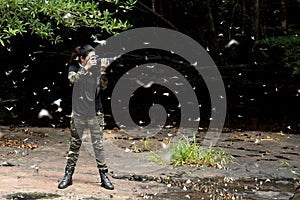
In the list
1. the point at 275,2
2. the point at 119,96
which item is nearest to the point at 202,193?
the point at 119,96

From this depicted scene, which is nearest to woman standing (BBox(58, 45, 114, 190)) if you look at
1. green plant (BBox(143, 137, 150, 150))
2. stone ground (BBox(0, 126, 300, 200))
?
stone ground (BBox(0, 126, 300, 200))

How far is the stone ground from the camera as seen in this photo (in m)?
5.46

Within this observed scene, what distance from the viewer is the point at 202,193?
223 inches

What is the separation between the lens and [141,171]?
6527 millimetres

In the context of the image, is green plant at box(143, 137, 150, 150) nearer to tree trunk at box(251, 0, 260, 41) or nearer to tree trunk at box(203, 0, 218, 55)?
tree trunk at box(251, 0, 260, 41)

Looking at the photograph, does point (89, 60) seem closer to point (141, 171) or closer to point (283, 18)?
point (141, 171)

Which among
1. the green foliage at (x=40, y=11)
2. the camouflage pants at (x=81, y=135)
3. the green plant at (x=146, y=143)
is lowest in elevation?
the green plant at (x=146, y=143)

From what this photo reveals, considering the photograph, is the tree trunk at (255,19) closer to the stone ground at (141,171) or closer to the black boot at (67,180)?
the stone ground at (141,171)

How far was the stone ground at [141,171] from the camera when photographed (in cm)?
546

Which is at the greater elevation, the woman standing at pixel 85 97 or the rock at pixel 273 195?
the woman standing at pixel 85 97

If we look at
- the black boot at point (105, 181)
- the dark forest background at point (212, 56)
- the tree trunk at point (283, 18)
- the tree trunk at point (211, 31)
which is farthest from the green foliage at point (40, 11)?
the tree trunk at point (283, 18)

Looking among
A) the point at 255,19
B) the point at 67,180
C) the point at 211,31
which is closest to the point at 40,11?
the point at 67,180

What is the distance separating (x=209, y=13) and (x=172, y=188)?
9.84 metres

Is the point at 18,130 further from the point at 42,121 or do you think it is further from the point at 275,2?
the point at 275,2
